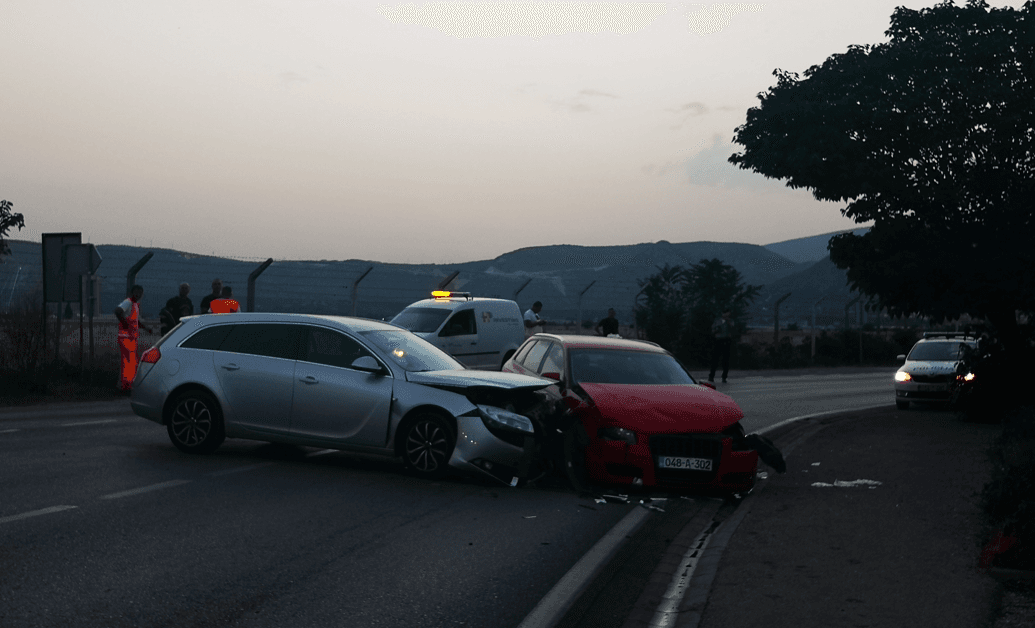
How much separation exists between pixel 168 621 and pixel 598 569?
8.95 feet

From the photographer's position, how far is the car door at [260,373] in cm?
1066

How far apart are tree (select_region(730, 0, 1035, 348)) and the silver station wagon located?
31.3ft

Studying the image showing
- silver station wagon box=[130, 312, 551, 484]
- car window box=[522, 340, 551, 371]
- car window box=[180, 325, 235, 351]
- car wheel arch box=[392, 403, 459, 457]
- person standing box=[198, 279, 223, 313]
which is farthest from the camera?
person standing box=[198, 279, 223, 313]

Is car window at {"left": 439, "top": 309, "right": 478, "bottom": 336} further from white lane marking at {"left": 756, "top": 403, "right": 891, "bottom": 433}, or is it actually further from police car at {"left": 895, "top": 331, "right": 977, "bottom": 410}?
police car at {"left": 895, "top": 331, "right": 977, "bottom": 410}

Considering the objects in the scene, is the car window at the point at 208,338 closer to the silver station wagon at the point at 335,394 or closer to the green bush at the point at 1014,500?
the silver station wagon at the point at 335,394

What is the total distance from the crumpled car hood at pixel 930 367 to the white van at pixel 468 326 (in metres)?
8.18

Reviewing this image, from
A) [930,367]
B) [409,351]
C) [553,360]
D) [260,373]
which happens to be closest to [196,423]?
[260,373]

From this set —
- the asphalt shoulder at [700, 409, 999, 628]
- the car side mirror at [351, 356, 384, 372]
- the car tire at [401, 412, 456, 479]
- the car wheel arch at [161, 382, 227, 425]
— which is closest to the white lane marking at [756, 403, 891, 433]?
the asphalt shoulder at [700, 409, 999, 628]

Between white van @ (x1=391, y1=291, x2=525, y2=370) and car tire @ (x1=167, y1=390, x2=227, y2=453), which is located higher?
white van @ (x1=391, y1=291, x2=525, y2=370)

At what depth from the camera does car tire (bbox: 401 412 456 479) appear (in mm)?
9883

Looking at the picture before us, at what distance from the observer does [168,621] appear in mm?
5117

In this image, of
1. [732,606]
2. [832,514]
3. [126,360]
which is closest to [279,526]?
[732,606]

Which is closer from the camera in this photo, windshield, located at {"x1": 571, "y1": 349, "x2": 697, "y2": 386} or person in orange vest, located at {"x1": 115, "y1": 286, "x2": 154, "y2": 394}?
windshield, located at {"x1": 571, "y1": 349, "x2": 697, "y2": 386}

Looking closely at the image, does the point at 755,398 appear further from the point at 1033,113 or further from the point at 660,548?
the point at 660,548
